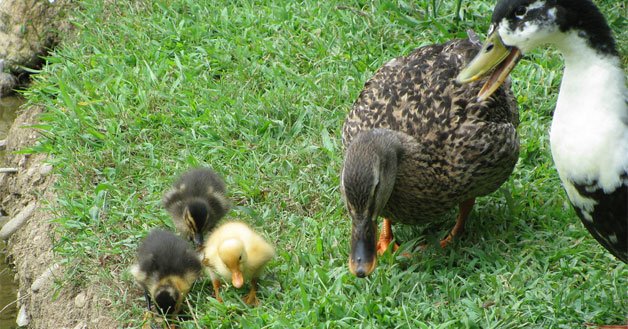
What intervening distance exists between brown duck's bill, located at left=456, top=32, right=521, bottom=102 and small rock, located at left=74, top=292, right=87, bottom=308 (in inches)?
94.8

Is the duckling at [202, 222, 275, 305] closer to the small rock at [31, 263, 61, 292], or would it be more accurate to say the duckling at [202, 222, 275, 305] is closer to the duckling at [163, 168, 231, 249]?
the duckling at [163, 168, 231, 249]

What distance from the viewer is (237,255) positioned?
3.63 meters

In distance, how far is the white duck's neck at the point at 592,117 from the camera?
2758 millimetres

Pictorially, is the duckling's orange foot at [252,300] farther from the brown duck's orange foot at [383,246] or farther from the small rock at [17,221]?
the small rock at [17,221]

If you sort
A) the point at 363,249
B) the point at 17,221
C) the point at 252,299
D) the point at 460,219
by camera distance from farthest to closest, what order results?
the point at 17,221
the point at 460,219
the point at 252,299
the point at 363,249

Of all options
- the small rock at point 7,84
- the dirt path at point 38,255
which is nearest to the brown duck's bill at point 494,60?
the dirt path at point 38,255

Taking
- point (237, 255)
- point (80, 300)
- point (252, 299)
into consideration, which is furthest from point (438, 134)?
point (80, 300)

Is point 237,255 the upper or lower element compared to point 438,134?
lower

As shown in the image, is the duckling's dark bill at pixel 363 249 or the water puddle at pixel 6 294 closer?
the duckling's dark bill at pixel 363 249

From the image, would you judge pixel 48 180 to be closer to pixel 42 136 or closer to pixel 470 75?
pixel 42 136

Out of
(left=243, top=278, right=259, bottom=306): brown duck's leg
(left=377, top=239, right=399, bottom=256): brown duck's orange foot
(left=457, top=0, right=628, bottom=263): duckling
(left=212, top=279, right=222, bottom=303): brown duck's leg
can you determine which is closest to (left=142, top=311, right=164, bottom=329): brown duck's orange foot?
(left=212, top=279, right=222, bottom=303): brown duck's leg

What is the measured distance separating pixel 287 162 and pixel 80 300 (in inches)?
56.6

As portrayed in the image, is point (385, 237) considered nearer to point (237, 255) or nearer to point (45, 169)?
point (237, 255)

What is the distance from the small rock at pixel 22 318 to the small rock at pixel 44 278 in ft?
0.62
